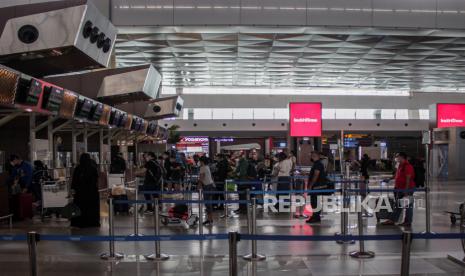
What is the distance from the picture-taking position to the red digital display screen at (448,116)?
28969 mm

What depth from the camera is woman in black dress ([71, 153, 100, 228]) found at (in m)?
10.9

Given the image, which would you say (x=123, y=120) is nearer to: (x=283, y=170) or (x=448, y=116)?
(x=283, y=170)

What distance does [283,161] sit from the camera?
528 inches

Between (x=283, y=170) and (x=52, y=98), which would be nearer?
(x=52, y=98)

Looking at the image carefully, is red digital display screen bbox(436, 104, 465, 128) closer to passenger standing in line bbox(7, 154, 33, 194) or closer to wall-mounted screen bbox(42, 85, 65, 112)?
wall-mounted screen bbox(42, 85, 65, 112)

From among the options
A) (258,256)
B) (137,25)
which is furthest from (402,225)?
(137,25)

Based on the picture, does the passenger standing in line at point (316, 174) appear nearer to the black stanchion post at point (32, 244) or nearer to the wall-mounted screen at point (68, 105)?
the wall-mounted screen at point (68, 105)

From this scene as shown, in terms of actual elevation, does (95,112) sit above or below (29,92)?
below

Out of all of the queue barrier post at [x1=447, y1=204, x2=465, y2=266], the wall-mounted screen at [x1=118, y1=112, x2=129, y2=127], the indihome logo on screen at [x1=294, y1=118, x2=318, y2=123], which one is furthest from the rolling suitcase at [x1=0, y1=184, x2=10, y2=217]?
the queue barrier post at [x1=447, y1=204, x2=465, y2=266]

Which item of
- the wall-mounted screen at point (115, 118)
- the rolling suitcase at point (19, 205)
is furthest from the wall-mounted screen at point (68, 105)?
the wall-mounted screen at point (115, 118)

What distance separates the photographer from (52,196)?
12.4 m

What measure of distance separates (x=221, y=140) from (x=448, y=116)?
2055 centimetres

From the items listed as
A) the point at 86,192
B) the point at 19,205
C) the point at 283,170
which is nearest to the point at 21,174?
the point at 19,205

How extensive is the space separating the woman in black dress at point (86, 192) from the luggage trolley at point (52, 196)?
1375mm
